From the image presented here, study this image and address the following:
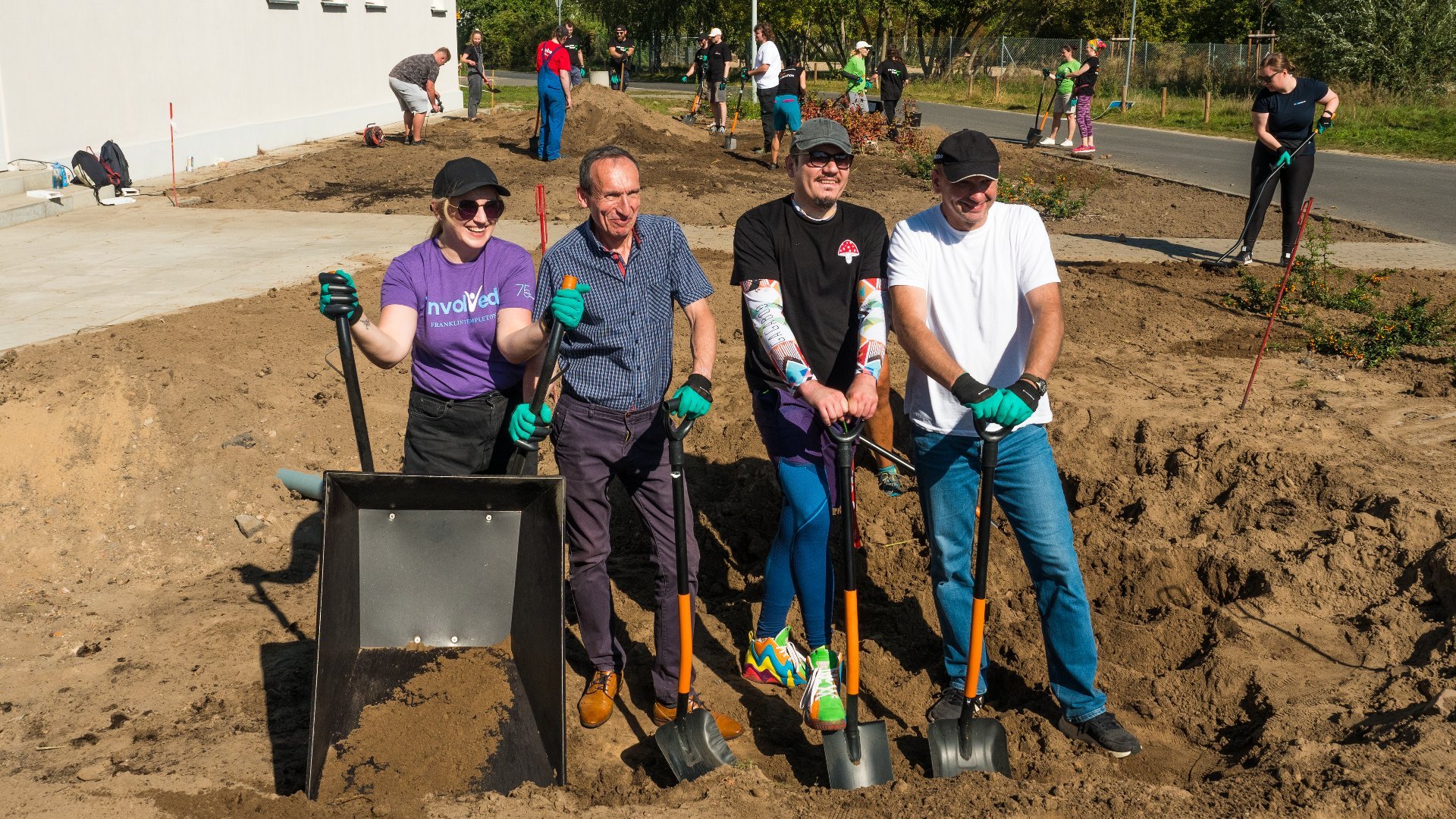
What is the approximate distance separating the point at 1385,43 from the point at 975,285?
30816 millimetres

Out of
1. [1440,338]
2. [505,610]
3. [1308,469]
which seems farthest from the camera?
[1440,338]

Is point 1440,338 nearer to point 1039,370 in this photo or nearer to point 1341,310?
point 1341,310

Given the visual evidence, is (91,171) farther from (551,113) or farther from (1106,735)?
(1106,735)

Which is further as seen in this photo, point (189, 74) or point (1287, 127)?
point (189, 74)

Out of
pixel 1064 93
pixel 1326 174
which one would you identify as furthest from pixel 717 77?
pixel 1326 174

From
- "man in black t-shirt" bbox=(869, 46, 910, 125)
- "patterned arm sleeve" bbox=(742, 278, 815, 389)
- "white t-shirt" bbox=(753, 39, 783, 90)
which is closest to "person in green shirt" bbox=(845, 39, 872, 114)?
"man in black t-shirt" bbox=(869, 46, 910, 125)

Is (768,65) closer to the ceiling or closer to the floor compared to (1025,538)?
closer to the ceiling

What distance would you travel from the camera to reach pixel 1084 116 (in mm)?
19844

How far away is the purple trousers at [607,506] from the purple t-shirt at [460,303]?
0.34 meters

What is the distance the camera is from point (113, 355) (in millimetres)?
6980

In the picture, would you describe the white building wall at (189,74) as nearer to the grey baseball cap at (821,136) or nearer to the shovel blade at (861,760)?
the grey baseball cap at (821,136)

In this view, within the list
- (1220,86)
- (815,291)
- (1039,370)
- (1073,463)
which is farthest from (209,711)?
(1220,86)

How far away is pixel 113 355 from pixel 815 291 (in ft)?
15.9

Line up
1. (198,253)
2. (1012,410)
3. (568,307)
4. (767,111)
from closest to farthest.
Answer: (1012,410) < (568,307) < (198,253) < (767,111)
